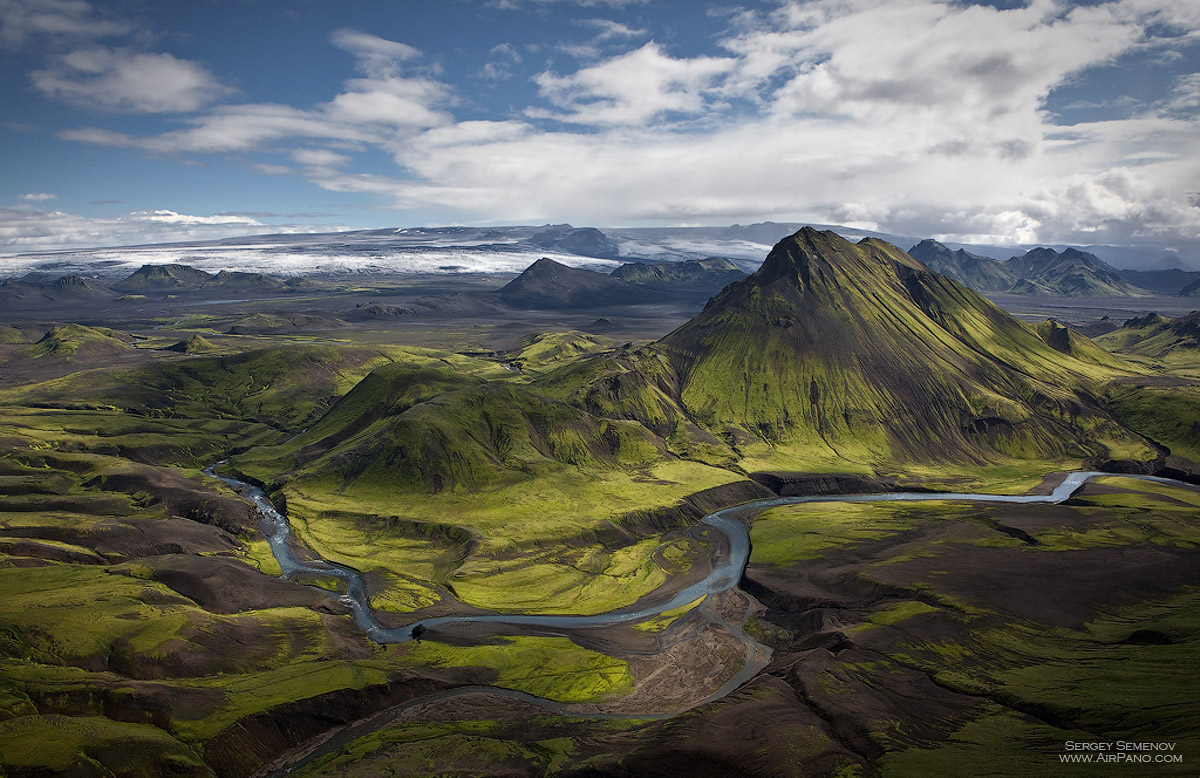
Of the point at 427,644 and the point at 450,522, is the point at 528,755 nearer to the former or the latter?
the point at 427,644

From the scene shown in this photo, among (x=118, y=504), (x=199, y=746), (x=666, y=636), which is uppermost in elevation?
(x=118, y=504)

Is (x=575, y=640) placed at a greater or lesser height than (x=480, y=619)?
lesser

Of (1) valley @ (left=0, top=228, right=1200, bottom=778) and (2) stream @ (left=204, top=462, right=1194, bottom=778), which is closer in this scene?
(1) valley @ (left=0, top=228, right=1200, bottom=778)

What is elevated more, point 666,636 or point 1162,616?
point 1162,616

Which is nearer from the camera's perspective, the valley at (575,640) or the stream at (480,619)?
the valley at (575,640)

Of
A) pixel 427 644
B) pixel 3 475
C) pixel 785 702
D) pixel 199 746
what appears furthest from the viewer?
pixel 3 475

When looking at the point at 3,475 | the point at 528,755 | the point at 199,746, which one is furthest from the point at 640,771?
the point at 3,475

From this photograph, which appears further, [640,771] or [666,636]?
[666,636]

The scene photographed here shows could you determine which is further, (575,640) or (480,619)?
(480,619)

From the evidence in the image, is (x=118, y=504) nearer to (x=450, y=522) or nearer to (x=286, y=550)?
(x=286, y=550)

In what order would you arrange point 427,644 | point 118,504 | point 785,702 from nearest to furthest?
1. point 785,702
2. point 427,644
3. point 118,504

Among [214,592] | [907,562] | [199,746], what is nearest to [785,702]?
[907,562]
